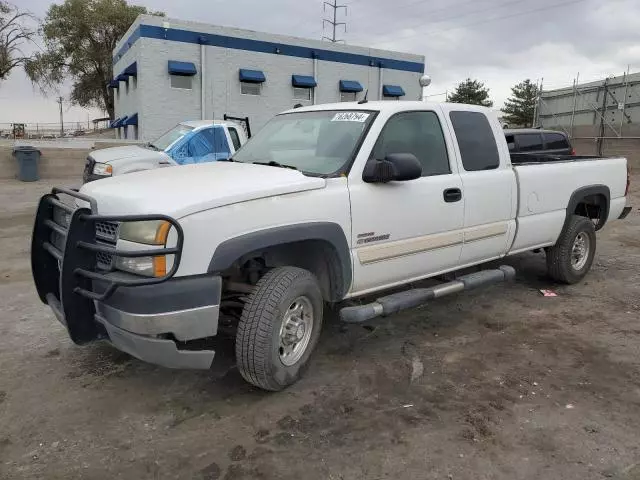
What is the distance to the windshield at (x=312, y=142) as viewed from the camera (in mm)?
4086

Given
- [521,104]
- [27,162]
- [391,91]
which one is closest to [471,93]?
[521,104]

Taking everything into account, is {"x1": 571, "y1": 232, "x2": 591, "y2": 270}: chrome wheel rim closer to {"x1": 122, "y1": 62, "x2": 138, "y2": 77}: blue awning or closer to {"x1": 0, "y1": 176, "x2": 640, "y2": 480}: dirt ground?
{"x1": 0, "y1": 176, "x2": 640, "y2": 480}: dirt ground

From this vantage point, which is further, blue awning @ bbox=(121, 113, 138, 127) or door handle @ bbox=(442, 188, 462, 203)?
blue awning @ bbox=(121, 113, 138, 127)

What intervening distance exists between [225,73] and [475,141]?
19.6m

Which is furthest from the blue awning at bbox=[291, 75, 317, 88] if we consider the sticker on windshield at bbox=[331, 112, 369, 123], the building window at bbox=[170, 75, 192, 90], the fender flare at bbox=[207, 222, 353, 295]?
the fender flare at bbox=[207, 222, 353, 295]

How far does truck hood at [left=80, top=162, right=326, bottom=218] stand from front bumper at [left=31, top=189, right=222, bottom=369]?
0.41ft

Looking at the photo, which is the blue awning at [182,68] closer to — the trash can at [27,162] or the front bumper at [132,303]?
the trash can at [27,162]

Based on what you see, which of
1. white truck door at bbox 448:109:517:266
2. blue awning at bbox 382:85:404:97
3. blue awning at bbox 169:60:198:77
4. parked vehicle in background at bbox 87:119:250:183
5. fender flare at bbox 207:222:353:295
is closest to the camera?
fender flare at bbox 207:222:353:295

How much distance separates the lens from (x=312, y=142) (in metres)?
4.36

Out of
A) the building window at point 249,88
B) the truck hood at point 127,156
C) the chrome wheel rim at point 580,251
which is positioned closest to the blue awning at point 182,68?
the building window at point 249,88

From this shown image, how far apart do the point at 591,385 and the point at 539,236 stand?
2.11m

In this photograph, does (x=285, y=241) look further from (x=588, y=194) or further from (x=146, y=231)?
(x=588, y=194)

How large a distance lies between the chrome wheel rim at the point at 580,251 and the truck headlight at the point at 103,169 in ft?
25.6

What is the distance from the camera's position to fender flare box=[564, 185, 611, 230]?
5980 mm
